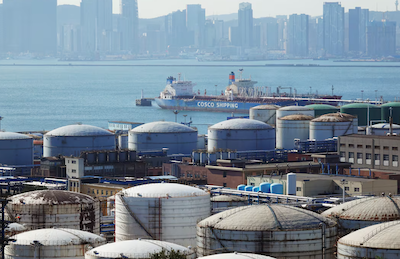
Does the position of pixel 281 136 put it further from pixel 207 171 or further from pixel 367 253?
pixel 367 253

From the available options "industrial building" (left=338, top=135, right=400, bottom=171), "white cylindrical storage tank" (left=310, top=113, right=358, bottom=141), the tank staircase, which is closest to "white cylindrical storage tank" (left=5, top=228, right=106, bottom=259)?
the tank staircase

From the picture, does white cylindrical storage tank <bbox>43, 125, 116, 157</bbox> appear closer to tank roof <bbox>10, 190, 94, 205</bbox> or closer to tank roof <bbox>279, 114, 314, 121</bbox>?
tank roof <bbox>279, 114, 314, 121</bbox>

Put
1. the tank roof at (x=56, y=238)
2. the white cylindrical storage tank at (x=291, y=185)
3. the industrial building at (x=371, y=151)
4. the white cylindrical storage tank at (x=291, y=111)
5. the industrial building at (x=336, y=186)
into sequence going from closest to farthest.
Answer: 1. the tank roof at (x=56, y=238)
2. the white cylindrical storage tank at (x=291, y=185)
3. the industrial building at (x=336, y=186)
4. the industrial building at (x=371, y=151)
5. the white cylindrical storage tank at (x=291, y=111)

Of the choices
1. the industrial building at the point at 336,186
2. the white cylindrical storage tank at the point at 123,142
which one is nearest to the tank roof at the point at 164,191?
the industrial building at the point at 336,186

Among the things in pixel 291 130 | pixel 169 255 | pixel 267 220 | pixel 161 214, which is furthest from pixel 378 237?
pixel 291 130

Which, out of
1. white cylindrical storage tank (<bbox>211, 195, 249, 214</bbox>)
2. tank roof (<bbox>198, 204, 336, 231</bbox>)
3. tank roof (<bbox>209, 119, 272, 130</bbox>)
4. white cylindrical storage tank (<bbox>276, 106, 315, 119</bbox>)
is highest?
white cylindrical storage tank (<bbox>276, 106, 315, 119</bbox>)

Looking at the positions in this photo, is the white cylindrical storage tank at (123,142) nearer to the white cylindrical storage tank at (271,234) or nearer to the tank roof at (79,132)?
the tank roof at (79,132)
